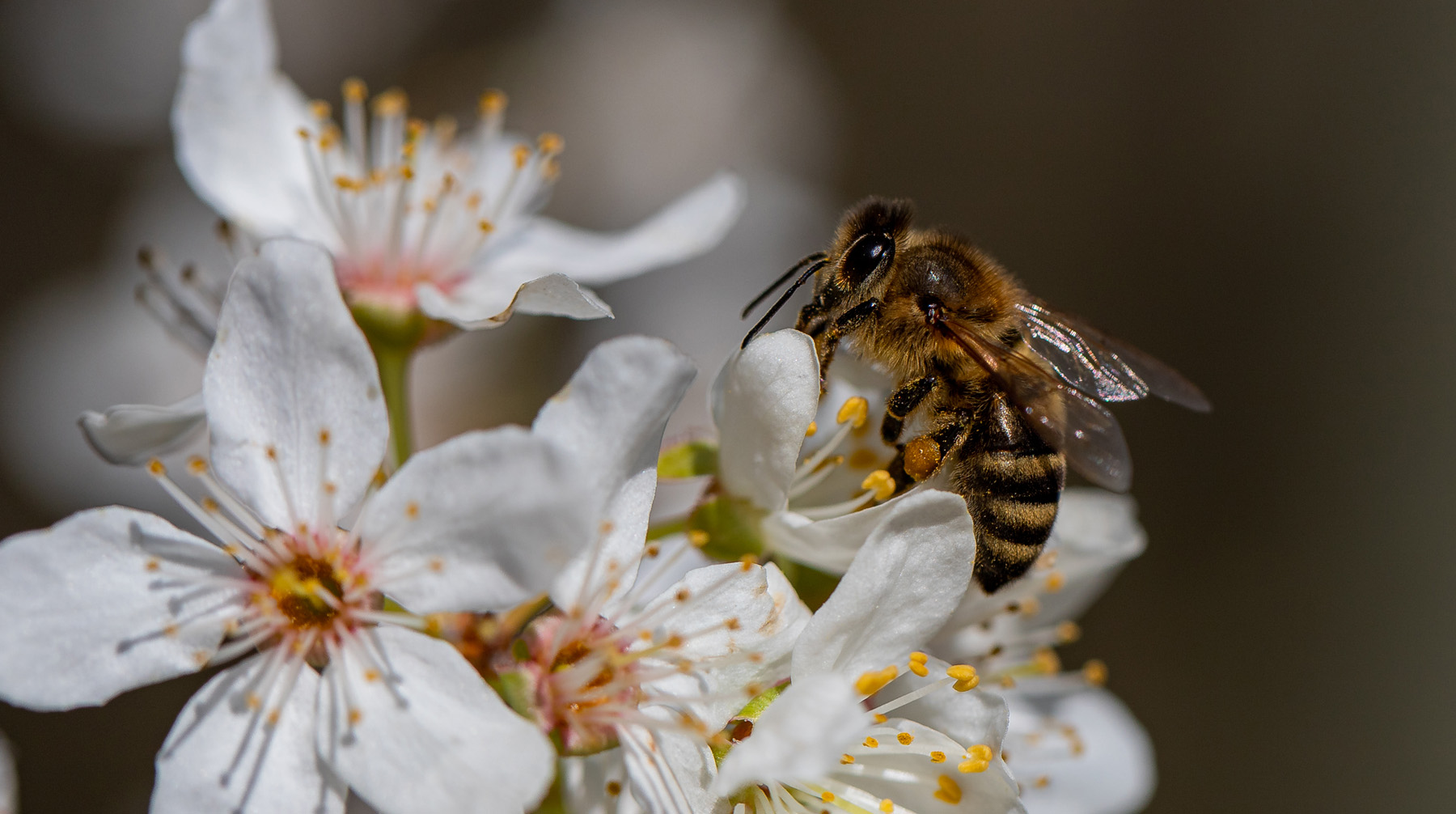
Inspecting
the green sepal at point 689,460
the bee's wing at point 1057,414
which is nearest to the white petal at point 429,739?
the green sepal at point 689,460

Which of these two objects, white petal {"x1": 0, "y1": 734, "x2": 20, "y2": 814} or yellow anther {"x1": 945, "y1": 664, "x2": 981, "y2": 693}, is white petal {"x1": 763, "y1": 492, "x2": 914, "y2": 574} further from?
white petal {"x1": 0, "y1": 734, "x2": 20, "y2": 814}

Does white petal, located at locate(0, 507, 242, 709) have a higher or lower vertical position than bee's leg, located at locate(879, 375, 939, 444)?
lower

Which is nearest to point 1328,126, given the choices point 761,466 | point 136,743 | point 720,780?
point 761,466

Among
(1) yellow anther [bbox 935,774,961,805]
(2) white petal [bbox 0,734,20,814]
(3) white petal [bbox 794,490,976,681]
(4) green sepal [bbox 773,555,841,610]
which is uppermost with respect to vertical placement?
(3) white petal [bbox 794,490,976,681]

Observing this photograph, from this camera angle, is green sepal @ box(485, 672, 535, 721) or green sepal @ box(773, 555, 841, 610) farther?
green sepal @ box(773, 555, 841, 610)

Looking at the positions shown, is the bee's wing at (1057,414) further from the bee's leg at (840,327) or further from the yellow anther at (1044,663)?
the yellow anther at (1044,663)

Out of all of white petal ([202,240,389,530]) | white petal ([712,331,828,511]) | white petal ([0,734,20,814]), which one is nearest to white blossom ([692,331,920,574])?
white petal ([712,331,828,511])
